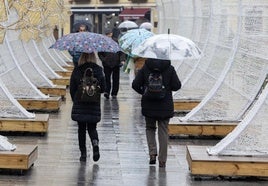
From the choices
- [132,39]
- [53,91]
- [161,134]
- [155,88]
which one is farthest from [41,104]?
[155,88]

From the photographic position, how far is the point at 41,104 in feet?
52.7

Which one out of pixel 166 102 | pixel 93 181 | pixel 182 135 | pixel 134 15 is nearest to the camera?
pixel 93 181

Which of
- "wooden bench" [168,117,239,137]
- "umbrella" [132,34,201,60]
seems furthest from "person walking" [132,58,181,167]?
"wooden bench" [168,117,239,137]

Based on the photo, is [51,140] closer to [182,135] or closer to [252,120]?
[182,135]

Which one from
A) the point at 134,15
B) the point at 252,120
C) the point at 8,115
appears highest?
the point at 252,120

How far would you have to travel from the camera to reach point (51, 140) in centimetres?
1237

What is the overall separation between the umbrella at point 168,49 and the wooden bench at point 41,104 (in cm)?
610

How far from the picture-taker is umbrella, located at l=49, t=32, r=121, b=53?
10297 millimetres

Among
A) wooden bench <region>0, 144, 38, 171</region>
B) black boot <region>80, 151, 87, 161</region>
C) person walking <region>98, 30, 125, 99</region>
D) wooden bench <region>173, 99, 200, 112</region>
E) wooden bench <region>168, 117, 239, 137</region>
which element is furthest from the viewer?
person walking <region>98, 30, 125, 99</region>

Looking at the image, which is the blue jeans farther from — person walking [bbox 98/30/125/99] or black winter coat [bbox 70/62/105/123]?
person walking [bbox 98/30/125/99]

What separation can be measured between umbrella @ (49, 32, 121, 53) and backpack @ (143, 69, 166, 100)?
2.70 feet

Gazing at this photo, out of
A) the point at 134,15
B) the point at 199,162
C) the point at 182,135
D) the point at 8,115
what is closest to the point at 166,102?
the point at 199,162

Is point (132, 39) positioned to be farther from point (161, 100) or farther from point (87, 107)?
point (161, 100)

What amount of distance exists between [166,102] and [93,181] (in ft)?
5.01
